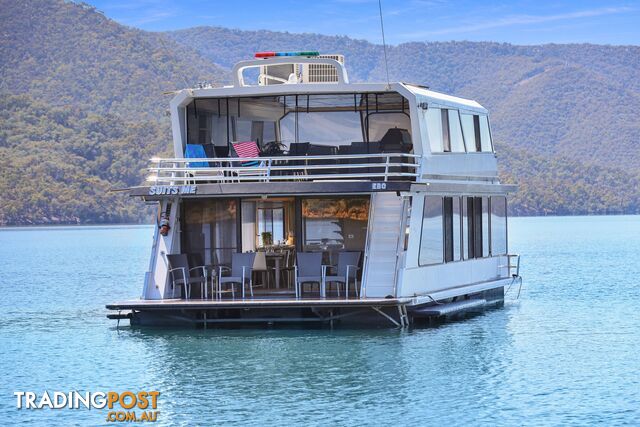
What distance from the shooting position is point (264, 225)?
22938 millimetres

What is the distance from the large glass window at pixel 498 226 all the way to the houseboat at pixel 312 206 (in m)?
1.14

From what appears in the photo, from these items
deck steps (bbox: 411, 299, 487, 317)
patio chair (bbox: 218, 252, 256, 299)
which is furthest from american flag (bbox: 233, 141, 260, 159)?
deck steps (bbox: 411, 299, 487, 317)

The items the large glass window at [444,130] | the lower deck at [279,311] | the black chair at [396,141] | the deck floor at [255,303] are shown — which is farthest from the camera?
the black chair at [396,141]

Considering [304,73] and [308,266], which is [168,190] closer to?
[308,266]

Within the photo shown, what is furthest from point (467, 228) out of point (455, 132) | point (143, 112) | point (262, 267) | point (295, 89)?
point (143, 112)

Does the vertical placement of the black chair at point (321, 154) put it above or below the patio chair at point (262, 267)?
above

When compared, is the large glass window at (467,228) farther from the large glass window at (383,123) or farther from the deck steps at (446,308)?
the large glass window at (383,123)

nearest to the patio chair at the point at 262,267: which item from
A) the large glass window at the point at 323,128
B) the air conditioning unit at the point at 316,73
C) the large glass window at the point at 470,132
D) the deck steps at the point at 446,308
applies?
the deck steps at the point at 446,308

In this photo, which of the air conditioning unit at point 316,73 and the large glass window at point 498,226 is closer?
the air conditioning unit at point 316,73

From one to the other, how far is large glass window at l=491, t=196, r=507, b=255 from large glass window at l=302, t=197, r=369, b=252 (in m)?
4.83

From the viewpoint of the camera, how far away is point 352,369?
1748 cm

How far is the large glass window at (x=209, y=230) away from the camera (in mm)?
21531

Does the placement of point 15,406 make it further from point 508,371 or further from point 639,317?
point 639,317

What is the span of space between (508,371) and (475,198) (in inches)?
288
